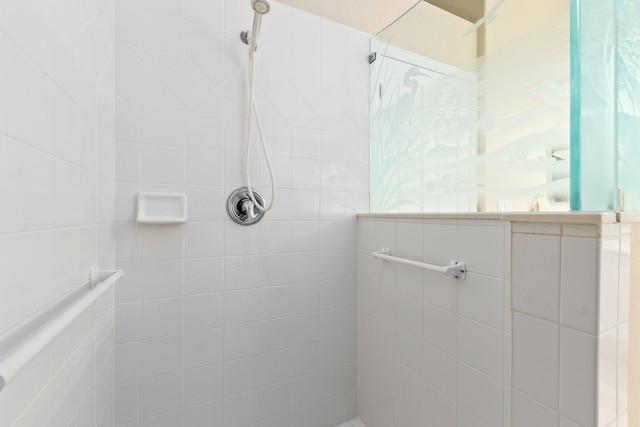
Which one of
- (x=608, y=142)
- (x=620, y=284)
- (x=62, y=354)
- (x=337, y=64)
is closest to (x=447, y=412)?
(x=620, y=284)

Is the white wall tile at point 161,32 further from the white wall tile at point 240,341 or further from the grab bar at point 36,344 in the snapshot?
the white wall tile at point 240,341

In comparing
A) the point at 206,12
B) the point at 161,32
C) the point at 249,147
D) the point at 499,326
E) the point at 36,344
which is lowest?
the point at 499,326

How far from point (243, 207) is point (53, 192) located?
67cm

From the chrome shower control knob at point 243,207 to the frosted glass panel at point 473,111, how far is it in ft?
2.01

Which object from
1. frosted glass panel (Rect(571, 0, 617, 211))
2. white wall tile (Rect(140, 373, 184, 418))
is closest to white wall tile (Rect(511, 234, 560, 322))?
frosted glass panel (Rect(571, 0, 617, 211))

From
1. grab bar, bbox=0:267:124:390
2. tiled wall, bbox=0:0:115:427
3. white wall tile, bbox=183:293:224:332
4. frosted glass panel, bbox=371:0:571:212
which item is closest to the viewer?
grab bar, bbox=0:267:124:390

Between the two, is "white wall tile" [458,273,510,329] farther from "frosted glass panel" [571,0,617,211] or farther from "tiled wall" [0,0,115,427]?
"tiled wall" [0,0,115,427]

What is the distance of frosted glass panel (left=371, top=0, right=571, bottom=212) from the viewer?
0.75 m

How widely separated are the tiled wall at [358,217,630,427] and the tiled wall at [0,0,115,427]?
100 cm

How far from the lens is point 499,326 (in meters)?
0.78

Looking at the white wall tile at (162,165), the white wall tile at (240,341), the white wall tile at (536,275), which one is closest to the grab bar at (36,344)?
the white wall tile at (162,165)

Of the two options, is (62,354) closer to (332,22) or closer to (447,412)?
(447,412)

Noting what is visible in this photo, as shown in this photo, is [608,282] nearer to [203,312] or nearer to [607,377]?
[607,377]

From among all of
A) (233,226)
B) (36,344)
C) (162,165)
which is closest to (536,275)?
(36,344)
